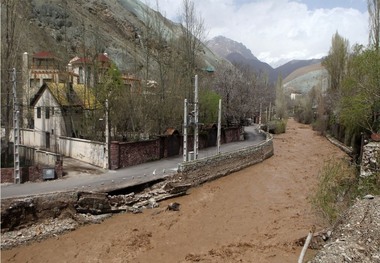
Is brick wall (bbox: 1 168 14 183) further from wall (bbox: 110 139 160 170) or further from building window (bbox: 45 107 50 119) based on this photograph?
building window (bbox: 45 107 50 119)

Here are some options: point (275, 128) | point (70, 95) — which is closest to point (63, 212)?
point (70, 95)

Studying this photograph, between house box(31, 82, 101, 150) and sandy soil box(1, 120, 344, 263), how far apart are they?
12.3 metres

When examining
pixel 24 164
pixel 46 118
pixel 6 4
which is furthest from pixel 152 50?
pixel 24 164

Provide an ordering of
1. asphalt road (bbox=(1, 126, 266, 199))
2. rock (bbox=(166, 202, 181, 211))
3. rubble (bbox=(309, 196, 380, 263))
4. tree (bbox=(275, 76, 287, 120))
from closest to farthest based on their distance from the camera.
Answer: rubble (bbox=(309, 196, 380, 263)), asphalt road (bbox=(1, 126, 266, 199)), rock (bbox=(166, 202, 181, 211)), tree (bbox=(275, 76, 287, 120))

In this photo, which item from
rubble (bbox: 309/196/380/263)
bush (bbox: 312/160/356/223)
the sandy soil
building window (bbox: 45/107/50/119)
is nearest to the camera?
rubble (bbox: 309/196/380/263)

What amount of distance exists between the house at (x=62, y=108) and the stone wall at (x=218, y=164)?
32.8ft

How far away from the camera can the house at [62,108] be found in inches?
1067

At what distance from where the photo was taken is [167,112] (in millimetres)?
27812

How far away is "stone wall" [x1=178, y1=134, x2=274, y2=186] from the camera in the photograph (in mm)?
20233

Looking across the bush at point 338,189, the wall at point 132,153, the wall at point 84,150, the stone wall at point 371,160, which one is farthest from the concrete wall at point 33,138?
the stone wall at point 371,160

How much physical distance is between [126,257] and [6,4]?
1676cm

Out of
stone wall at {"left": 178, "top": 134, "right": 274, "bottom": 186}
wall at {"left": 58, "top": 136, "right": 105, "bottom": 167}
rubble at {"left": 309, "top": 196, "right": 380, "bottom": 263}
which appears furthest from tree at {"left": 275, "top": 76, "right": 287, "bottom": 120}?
rubble at {"left": 309, "top": 196, "right": 380, "bottom": 263}

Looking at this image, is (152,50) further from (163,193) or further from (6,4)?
(163,193)

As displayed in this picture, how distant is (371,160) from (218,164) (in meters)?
9.82
